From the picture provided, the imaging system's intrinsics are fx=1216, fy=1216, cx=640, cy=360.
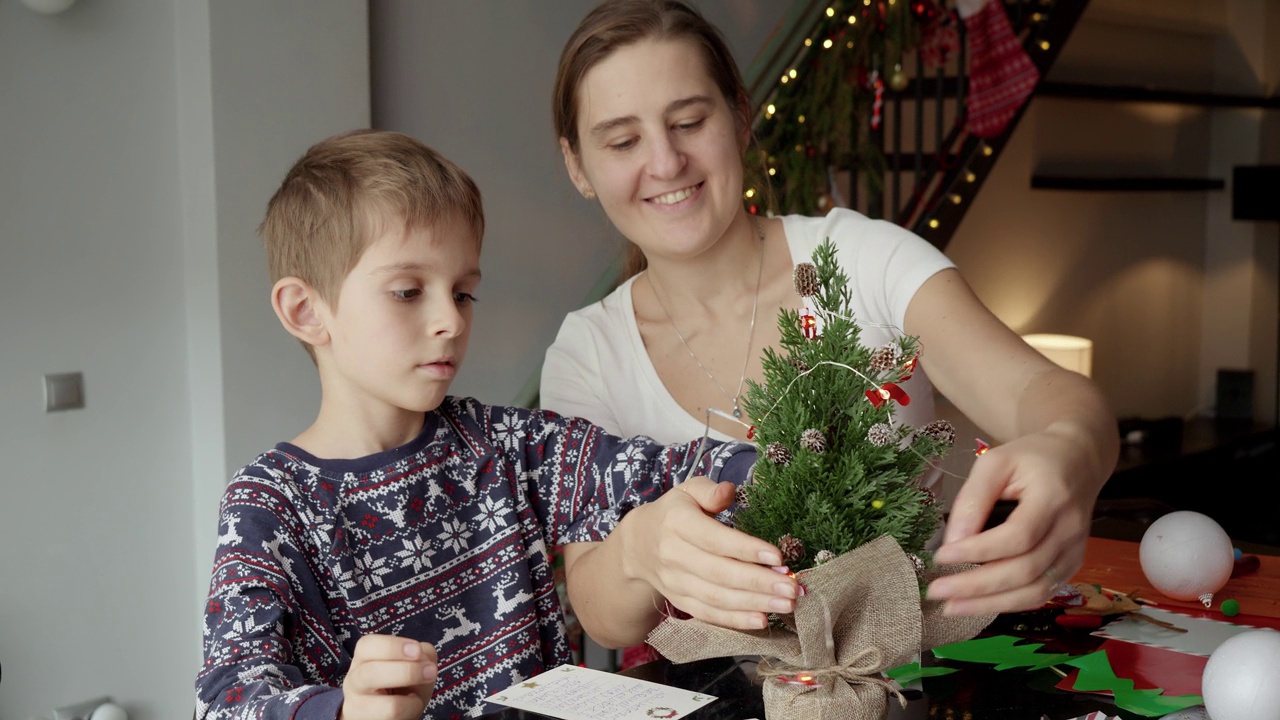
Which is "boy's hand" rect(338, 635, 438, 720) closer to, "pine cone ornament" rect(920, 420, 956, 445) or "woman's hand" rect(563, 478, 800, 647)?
"woman's hand" rect(563, 478, 800, 647)

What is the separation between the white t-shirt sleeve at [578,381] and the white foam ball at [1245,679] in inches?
38.6

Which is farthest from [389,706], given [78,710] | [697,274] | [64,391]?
[78,710]

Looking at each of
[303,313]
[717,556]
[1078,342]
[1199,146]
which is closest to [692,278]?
[303,313]

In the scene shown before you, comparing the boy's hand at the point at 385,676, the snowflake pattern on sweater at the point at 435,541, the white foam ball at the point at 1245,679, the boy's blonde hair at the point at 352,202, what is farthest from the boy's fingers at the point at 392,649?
the white foam ball at the point at 1245,679

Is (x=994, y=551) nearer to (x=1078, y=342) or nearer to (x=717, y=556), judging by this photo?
(x=717, y=556)

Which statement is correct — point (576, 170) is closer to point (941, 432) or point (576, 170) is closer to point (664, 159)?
point (664, 159)

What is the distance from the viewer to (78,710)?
2.71 meters

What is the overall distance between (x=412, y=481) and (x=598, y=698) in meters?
0.42

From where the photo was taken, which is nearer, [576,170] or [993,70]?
[576,170]

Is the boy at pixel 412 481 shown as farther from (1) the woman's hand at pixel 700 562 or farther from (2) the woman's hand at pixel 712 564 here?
(2) the woman's hand at pixel 712 564

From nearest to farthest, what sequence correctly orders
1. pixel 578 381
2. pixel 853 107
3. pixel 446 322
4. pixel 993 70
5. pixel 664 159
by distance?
pixel 446 322, pixel 664 159, pixel 578 381, pixel 853 107, pixel 993 70

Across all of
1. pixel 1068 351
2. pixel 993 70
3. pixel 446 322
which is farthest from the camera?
pixel 1068 351

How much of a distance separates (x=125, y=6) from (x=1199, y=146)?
5.43m

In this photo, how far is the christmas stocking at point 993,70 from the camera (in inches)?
147
